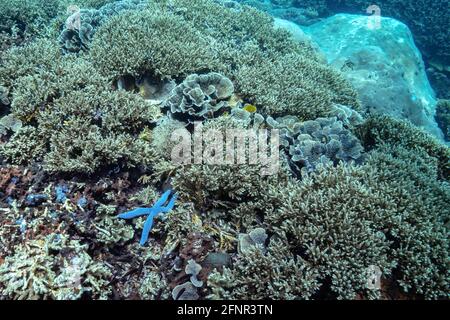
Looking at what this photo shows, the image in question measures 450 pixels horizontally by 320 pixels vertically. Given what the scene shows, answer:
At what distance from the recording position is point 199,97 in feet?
14.4

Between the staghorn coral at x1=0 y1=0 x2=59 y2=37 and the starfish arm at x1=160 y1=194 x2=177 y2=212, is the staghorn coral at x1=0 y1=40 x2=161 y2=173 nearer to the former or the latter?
the starfish arm at x1=160 y1=194 x2=177 y2=212

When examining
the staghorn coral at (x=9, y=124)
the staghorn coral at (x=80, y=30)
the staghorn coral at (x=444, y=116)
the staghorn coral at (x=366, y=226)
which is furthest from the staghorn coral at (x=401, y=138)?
the staghorn coral at (x=444, y=116)

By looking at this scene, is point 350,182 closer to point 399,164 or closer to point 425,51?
point 399,164

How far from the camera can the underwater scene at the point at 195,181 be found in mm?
2975

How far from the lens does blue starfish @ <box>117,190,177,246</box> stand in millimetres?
3275

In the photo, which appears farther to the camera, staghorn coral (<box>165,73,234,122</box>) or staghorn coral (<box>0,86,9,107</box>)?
staghorn coral (<box>0,86,9,107</box>)

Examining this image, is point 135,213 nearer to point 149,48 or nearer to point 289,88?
point 149,48

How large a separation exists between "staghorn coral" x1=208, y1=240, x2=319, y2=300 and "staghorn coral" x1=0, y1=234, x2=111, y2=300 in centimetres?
112

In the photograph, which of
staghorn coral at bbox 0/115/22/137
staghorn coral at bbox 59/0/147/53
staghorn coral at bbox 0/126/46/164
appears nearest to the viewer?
staghorn coral at bbox 0/126/46/164

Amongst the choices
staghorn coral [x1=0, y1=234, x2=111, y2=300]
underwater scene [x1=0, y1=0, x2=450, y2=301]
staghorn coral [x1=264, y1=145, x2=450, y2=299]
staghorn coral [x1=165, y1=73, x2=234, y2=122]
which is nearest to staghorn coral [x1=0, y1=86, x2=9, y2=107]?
underwater scene [x1=0, y1=0, x2=450, y2=301]

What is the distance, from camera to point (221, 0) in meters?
8.95

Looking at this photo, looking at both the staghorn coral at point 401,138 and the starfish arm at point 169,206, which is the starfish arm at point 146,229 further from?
the staghorn coral at point 401,138

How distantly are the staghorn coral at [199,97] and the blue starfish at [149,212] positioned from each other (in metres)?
1.30

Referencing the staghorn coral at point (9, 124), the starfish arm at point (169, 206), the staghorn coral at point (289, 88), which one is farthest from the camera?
the staghorn coral at point (289, 88)
